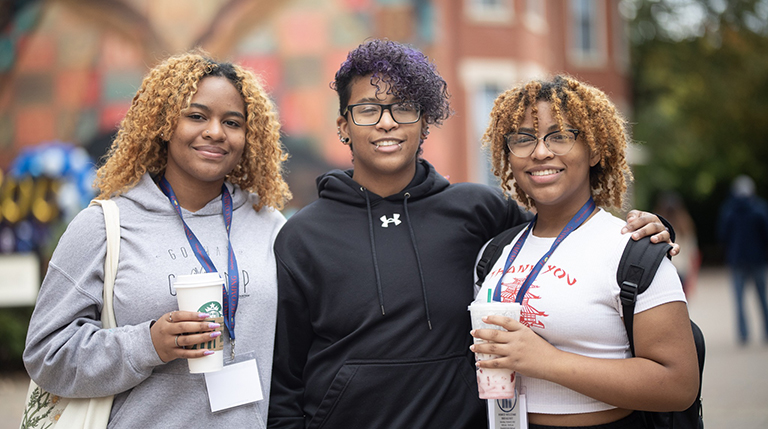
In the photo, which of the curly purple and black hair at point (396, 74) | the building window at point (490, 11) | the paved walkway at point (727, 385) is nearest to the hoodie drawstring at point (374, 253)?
the curly purple and black hair at point (396, 74)

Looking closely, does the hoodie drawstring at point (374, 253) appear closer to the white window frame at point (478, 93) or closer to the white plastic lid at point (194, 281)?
the white plastic lid at point (194, 281)

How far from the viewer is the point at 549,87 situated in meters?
2.76

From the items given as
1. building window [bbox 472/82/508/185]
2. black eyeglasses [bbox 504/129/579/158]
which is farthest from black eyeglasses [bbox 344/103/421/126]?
building window [bbox 472/82/508/185]

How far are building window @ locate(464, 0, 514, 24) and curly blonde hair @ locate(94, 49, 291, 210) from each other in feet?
33.7

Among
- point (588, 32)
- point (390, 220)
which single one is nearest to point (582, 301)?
point (390, 220)

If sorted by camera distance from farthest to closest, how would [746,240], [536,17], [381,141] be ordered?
[536,17], [746,240], [381,141]

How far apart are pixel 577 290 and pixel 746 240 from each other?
31.5 ft

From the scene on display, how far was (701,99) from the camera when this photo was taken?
23.9 metres

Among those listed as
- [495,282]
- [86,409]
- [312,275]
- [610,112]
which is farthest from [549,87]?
[86,409]

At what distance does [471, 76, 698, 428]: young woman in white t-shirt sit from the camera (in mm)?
2334

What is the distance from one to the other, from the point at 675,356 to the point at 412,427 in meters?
1.07

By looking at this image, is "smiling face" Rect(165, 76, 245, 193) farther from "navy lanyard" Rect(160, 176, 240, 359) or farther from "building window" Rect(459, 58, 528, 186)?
"building window" Rect(459, 58, 528, 186)

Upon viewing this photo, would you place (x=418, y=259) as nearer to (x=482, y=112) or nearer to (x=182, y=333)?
(x=182, y=333)

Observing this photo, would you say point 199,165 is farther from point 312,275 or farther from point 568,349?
point 568,349
